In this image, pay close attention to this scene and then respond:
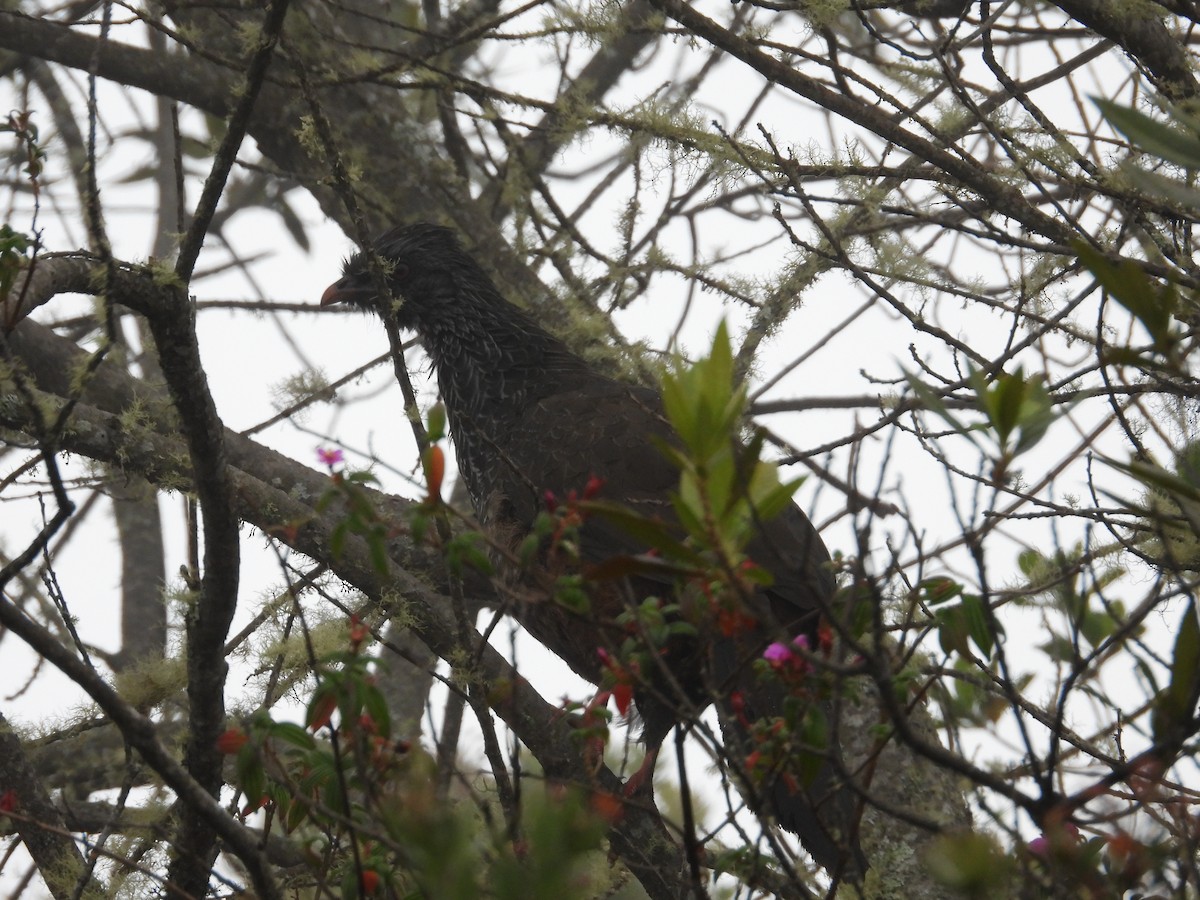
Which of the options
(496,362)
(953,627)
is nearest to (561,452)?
(496,362)

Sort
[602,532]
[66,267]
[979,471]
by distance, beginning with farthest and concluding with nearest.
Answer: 1. [602,532]
2. [66,267]
3. [979,471]

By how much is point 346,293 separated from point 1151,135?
4.61 metres

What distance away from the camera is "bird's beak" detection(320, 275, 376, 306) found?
6.25 m

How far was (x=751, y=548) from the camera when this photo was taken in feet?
14.0

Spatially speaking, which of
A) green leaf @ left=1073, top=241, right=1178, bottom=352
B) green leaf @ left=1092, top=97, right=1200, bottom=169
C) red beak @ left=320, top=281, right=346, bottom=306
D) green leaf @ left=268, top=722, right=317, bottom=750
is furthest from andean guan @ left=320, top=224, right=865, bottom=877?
green leaf @ left=1092, top=97, right=1200, bottom=169

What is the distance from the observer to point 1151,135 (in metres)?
2.28

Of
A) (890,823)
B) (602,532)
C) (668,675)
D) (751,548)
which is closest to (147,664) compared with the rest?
(602,532)

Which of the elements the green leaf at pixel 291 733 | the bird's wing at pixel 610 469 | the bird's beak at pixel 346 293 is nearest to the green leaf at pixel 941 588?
the green leaf at pixel 291 733

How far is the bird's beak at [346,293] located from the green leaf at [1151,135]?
4480mm

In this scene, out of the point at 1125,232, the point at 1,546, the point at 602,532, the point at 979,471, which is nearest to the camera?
the point at 979,471

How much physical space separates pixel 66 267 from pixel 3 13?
345 centimetres

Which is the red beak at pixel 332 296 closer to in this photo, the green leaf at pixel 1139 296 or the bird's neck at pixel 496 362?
the bird's neck at pixel 496 362

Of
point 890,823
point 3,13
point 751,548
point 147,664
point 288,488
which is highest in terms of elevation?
point 3,13

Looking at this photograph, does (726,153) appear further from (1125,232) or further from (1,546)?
(1,546)
